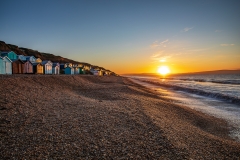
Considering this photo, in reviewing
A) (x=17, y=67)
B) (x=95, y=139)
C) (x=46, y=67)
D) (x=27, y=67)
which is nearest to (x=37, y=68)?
(x=27, y=67)

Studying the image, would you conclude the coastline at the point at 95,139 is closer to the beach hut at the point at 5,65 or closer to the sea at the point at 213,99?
the sea at the point at 213,99

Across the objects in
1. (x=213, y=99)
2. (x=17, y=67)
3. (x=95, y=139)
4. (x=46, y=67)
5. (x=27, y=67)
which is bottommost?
(x=213, y=99)

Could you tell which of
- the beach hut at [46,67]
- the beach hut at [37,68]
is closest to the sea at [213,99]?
the beach hut at [37,68]

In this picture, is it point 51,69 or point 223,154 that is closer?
point 223,154

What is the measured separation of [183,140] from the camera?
579cm

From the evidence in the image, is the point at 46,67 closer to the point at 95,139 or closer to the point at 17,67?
the point at 17,67

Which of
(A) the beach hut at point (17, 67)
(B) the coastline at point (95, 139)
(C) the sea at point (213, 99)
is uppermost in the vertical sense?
(A) the beach hut at point (17, 67)

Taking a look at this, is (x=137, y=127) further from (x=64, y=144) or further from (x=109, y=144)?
(x=64, y=144)

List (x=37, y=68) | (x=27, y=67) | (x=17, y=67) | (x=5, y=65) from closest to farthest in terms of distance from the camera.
→ (x=5, y=65) < (x=17, y=67) < (x=27, y=67) < (x=37, y=68)

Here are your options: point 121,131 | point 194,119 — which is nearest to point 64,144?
point 121,131

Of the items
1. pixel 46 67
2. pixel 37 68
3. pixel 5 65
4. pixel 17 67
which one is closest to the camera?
pixel 5 65

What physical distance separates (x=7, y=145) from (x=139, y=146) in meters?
4.42

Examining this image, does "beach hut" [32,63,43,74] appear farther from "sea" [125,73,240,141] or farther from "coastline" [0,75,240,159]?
"coastline" [0,75,240,159]

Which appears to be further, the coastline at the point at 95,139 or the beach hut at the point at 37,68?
the beach hut at the point at 37,68
